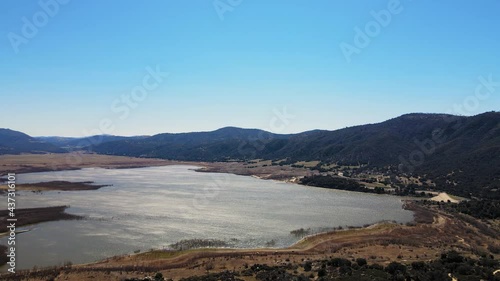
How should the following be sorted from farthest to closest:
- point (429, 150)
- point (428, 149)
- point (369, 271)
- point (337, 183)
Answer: point (428, 149) < point (429, 150) < point (337, 183) < point (369, 271)

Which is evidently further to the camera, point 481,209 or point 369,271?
point 481,209

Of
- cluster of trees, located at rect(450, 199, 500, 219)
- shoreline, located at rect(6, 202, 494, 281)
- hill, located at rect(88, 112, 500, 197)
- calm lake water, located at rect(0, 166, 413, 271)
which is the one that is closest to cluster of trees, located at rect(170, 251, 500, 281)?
shoreline, located at rect(6, 202, 494, 281)

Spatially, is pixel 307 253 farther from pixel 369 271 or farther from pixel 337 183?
pixel 337 183

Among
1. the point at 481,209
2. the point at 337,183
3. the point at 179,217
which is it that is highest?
the point at 337,183

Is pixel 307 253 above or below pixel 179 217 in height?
below

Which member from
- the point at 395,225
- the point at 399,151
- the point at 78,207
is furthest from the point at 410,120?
the point at 78,207

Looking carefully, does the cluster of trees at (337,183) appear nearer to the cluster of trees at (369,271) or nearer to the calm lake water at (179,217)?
the calm lake water at (179,217)

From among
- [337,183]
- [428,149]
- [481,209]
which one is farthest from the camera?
[428,149]

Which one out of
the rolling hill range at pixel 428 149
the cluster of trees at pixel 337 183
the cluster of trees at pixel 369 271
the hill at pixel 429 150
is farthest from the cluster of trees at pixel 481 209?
the cluster of trees at pixel 369 271

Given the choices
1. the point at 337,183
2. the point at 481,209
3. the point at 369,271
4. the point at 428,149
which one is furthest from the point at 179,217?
the point at 428,149

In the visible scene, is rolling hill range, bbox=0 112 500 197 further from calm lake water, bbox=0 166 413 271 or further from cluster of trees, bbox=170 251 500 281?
cluster of trees, bbox=170 251 500 281
